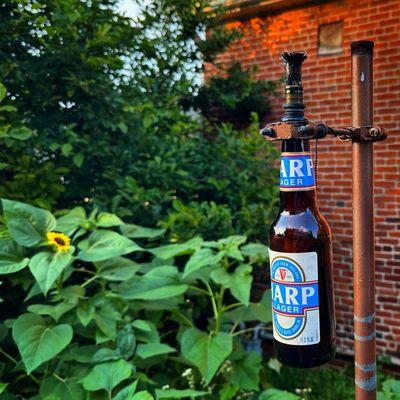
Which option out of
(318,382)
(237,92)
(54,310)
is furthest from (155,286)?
(237,92)

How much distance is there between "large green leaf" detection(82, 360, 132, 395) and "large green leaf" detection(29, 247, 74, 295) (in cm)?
39

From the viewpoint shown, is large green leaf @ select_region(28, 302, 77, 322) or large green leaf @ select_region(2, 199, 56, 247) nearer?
large green leaf @ select_region(28, 302, 77, 322)

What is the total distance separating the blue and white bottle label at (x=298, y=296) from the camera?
1.18 m

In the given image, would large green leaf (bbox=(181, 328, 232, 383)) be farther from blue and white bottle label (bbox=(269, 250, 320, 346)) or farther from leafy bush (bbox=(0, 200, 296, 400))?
blue and white bottle label (bbox=(269, 250, 320, 346))

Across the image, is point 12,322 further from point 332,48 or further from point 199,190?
point 332,48

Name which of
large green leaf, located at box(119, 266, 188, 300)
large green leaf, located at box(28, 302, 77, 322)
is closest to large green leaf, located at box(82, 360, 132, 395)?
large green leaf, located at box(28, 302, 77, 322)

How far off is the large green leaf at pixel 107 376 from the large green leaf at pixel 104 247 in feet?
1.57

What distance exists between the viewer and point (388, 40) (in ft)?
14.6

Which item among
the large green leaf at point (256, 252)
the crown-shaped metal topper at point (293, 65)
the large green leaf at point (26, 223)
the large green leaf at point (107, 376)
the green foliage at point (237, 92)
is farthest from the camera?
the green foliage at point (237, 92)

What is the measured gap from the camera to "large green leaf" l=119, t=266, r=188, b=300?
2.43m

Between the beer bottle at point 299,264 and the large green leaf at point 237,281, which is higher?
the beer bottle at point 299,264

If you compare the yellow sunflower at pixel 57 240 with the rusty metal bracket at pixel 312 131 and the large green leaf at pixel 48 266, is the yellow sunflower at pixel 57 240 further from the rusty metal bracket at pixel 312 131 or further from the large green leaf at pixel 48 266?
the rusty metal bracket at pixel 312 131

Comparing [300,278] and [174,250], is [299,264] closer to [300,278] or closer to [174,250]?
[300,278]

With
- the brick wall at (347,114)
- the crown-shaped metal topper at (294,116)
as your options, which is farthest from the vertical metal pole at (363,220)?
Result: the brick wall at (347,114)
